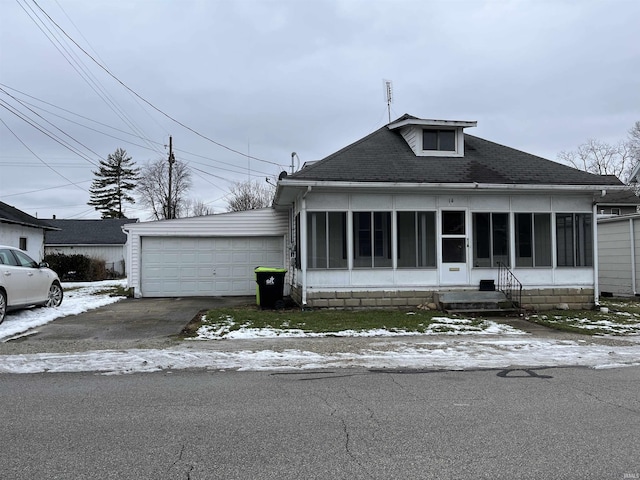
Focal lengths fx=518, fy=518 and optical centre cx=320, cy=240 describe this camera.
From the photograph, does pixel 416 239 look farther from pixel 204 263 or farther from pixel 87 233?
pixel 87 233

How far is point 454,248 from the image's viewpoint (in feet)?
47.5

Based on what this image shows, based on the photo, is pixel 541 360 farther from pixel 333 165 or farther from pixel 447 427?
pixel 333 165

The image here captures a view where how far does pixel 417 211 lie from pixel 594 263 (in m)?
5.41

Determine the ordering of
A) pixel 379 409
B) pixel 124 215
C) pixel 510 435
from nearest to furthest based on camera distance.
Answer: pixel 510 435, pixel 379 409, pixel 124 215

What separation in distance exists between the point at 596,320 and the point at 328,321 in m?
6.57

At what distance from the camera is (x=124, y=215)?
6141 cm

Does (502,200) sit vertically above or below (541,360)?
above

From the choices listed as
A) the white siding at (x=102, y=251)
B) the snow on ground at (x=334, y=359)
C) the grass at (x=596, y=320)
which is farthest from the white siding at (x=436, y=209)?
the white siding at (x=102, y=251)

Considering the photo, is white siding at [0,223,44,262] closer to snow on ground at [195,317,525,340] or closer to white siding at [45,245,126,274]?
white siding at [45,245,126,274]

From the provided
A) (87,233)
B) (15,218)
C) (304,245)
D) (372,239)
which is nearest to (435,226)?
(372,239)

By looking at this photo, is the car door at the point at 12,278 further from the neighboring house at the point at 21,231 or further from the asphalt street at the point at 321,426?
the neighboring house at the point at 21,231

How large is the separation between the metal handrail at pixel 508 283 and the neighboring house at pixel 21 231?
2016 centimetres

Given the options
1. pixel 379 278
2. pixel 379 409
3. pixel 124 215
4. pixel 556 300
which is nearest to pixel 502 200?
pixel 556 300

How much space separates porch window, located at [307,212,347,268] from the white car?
6.70 meters
